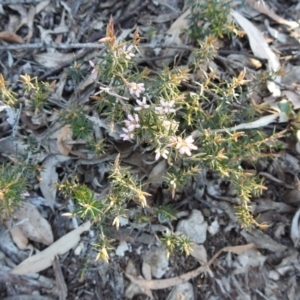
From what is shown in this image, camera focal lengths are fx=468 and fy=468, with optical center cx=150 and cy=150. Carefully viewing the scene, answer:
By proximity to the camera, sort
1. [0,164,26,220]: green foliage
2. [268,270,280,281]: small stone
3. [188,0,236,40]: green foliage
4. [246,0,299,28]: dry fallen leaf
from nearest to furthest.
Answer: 1. [0,164,26,220]: green foliage
2. [188,0,236,40]: green foliage
3. [268,270,280,281]: small stone
4. [246,0,299,28]: dry fallen leaf

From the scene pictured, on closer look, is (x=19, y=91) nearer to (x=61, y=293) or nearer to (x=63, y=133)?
(x=63, y=133)

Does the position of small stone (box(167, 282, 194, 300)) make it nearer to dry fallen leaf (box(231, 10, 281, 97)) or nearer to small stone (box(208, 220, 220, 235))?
small stone (box(208, 220, 220, 235))

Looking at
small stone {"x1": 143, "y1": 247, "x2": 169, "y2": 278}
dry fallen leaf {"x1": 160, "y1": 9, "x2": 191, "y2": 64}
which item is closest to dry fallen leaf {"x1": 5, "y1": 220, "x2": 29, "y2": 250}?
small stone {"x1": 143, "y1": 247, "x2": 169, "y2": 278}

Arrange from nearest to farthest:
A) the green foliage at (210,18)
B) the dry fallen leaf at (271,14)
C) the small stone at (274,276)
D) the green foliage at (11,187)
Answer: the green foliage at (11,187) < the green foliage at (210,18) < the small stone at (274,276) < the dry fallen leaf at (271,14)

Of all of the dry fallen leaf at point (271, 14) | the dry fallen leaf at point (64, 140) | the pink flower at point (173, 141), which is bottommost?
the dry fallen leaf at point (64, 140)

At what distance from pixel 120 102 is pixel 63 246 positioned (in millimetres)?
1114

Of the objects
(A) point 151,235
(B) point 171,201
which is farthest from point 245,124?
(A) point 151,235

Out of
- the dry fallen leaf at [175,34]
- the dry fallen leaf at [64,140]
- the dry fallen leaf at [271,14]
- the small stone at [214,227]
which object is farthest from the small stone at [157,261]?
the dry fallen leaf at [271,14]

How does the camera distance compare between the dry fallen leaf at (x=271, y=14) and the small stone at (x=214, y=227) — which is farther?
the dry fallen leaf at (x=271, y=14)

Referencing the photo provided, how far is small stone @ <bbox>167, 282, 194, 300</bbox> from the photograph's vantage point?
9.62 ft

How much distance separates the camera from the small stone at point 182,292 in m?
2.93

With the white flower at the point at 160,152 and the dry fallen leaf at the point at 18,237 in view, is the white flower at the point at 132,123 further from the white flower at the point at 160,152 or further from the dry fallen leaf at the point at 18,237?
the dry fallen leaf at the point at 18,237

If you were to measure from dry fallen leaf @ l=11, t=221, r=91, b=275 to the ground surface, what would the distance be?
0.13 feet

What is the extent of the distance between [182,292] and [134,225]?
519mm
